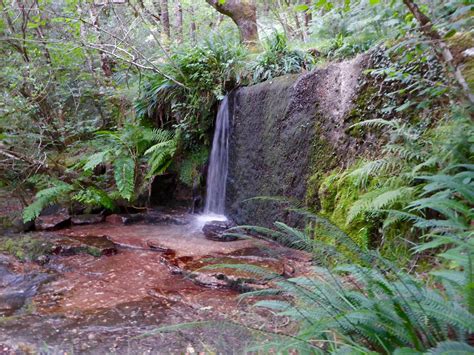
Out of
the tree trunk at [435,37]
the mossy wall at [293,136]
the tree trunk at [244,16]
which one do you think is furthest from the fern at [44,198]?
the tree trunk at [435,37]

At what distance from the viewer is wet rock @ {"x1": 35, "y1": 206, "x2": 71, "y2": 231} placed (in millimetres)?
6861

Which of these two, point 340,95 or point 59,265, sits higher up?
point 340,95

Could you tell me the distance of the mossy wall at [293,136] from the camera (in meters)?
4.76

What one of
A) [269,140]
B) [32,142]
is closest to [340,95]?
[269,140]

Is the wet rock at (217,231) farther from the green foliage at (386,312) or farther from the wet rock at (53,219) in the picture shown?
the green foliage at (386,312)

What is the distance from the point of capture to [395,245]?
137 inches

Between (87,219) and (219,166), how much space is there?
103 inches

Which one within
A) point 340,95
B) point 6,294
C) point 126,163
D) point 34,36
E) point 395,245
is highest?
point 34,36

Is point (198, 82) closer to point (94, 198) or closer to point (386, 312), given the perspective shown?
point (94, 198)

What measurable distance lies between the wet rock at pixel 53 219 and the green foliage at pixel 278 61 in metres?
4.15

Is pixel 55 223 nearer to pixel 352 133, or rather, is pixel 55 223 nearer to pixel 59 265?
pixel 59 265

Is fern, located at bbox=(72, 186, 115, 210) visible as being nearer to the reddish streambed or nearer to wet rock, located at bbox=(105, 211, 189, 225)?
wet rock, located at bbox=(105, 211, 189, 225)

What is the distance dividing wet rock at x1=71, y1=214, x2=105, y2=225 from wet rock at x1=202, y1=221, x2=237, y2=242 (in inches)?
93.3

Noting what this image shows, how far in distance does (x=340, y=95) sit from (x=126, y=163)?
169 inches
